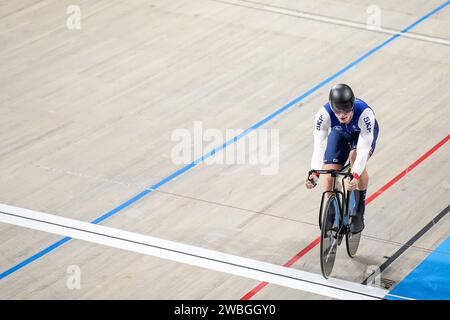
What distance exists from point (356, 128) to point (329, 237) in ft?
3.01

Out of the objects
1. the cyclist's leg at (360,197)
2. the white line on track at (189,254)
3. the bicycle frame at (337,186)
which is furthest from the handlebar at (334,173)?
the white line on track at (189,254)

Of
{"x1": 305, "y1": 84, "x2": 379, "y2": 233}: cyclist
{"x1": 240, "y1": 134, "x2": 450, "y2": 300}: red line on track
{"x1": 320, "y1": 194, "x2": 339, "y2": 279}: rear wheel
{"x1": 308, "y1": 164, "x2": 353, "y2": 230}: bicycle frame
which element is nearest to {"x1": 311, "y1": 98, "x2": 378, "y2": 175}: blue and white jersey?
{"x1": 305, "y1": 84, "x2": 379, "y2": 233}: cyclist

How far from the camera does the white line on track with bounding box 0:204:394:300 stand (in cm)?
785

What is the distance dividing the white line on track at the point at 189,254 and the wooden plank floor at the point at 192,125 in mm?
106

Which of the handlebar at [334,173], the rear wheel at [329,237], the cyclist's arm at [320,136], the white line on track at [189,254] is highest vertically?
the cyclist's arm at [320,136]

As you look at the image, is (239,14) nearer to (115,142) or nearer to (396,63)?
(396,63)

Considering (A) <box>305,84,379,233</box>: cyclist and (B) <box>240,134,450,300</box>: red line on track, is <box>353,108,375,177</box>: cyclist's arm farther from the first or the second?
(B) <box>240,134,450,300</box>: red line on track

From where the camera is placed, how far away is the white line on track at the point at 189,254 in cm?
785

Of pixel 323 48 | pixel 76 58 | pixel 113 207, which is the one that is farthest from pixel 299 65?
pixel 113 207

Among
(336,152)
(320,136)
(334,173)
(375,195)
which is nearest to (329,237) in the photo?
(334,173)

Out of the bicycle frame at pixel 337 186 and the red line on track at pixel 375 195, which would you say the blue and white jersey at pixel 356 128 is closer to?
the bicycle frame at pixel 337 186

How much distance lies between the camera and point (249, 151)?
33.2ft

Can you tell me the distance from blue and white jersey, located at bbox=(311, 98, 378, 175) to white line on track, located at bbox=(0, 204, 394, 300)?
3.28 feet

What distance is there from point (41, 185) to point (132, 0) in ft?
17.1
